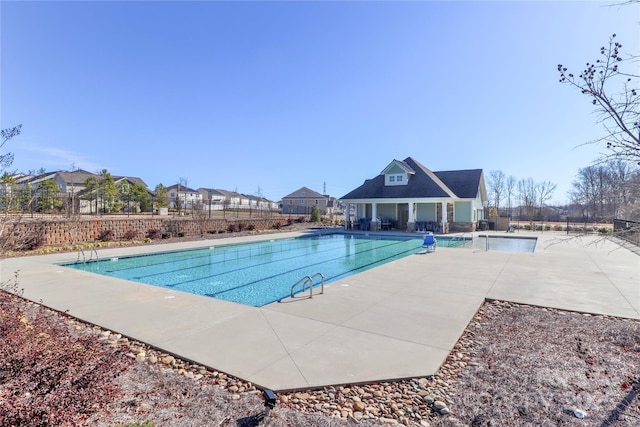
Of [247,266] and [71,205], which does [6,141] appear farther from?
[71,205]

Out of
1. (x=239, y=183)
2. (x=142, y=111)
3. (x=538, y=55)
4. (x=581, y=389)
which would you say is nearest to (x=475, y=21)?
(x=538, y=55)

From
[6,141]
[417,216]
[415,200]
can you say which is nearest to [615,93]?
[6,141]

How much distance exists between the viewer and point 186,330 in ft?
16.7

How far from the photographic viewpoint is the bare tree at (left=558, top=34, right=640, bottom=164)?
2289 mm

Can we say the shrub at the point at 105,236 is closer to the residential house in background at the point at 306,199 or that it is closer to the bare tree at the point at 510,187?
the bare tree at the point at 510,187

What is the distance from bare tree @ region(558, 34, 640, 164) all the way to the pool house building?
21136mm

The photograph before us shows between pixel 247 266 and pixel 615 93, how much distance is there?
1157cm

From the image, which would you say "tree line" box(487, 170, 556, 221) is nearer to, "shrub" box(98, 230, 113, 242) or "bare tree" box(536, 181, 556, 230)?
"bare tree" box(536, 181, 556, 230)

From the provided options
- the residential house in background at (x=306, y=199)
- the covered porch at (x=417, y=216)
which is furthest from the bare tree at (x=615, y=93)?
Answer: the residential house in background at (x=306, y=199)

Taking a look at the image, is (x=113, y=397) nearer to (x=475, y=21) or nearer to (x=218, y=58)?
(x=475, y=21)

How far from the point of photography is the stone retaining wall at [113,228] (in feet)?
48.0

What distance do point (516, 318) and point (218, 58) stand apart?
18490 mm

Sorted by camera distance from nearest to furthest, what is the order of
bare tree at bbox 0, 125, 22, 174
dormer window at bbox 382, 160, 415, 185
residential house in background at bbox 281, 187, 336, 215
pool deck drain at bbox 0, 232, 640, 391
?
pool deck drain at bbox 0, 232, 640, 391 < bare tree at bbox 0, 125, 22, 174 < dormer window at bbox 382, 160, 415, 185 < residential house in background at bbox 281, 187, 336, 215

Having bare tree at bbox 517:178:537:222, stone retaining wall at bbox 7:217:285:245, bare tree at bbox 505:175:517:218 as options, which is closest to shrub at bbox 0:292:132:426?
stone retaining wall at bbox 7:217:285:245
